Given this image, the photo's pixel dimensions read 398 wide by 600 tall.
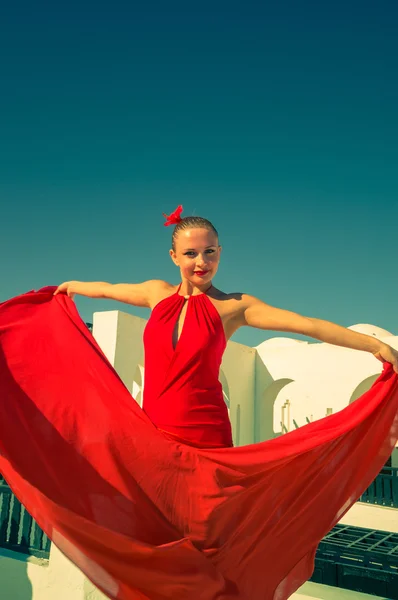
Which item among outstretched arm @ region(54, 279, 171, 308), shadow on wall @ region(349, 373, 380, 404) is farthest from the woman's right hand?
shadow on wall @ region(349, 373, 380, 404)

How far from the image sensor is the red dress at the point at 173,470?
1.82 m

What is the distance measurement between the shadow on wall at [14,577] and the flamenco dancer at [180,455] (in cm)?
147

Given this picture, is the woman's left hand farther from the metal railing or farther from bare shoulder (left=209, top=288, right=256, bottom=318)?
the metal railing

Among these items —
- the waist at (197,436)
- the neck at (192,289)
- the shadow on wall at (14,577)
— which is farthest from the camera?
the shadow on wall at (14,577)

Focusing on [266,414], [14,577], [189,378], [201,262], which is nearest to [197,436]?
[189,378]

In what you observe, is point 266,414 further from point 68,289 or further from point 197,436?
point 197,436

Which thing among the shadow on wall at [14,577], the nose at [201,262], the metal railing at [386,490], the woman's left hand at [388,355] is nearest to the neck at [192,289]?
the nose at [201,262]

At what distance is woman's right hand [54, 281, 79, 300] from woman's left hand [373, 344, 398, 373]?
1539 mm

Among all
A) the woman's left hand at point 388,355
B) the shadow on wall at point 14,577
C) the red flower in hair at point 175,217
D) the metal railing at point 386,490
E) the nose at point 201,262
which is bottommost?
the metal railing at point 386,490

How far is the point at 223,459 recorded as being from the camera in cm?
204

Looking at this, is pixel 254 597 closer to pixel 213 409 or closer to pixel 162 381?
pixel 213 409

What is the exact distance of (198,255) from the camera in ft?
7.88

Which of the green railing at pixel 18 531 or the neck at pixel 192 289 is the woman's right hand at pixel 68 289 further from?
the green railing at pixel 18 531

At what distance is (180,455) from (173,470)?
0.06 metres
